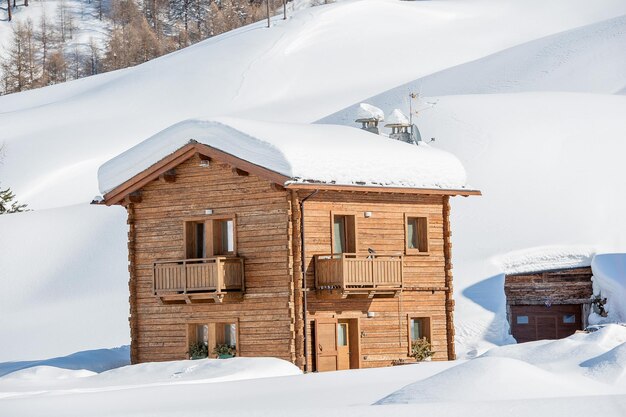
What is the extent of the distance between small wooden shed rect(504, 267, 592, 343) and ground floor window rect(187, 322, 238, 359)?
13.8 m

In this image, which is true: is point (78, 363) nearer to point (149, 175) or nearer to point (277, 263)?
point (149, 175)

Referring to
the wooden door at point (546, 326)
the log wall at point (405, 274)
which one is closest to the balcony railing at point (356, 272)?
the log wall at point (405, 274)

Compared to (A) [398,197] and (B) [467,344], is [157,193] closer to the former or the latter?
(A) [398,197]

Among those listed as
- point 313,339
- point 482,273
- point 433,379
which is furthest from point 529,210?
point 433,379

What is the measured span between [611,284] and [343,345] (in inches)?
501

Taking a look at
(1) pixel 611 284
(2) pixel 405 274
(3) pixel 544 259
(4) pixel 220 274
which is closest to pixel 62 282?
(3) pixel 544 259

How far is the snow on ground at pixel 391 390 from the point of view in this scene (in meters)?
13.6

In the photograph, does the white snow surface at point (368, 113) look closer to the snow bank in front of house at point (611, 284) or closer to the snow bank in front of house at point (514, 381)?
the snow bank in front of house at point (611, 284)

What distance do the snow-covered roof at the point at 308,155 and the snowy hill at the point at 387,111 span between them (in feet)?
25.9

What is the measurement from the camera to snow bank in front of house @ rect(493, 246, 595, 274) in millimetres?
44125

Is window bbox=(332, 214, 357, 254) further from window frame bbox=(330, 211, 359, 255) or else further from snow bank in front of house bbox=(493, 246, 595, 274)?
snow bank in front of house bbox=(493, 246, 595, 274)

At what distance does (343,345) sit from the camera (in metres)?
32.9

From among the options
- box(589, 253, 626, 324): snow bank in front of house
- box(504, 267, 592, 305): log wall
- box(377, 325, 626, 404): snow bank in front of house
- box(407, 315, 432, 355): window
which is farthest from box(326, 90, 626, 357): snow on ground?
box(377, 325, 626, 404): snow bank in front of house

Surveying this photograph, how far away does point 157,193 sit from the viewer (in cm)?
3388
